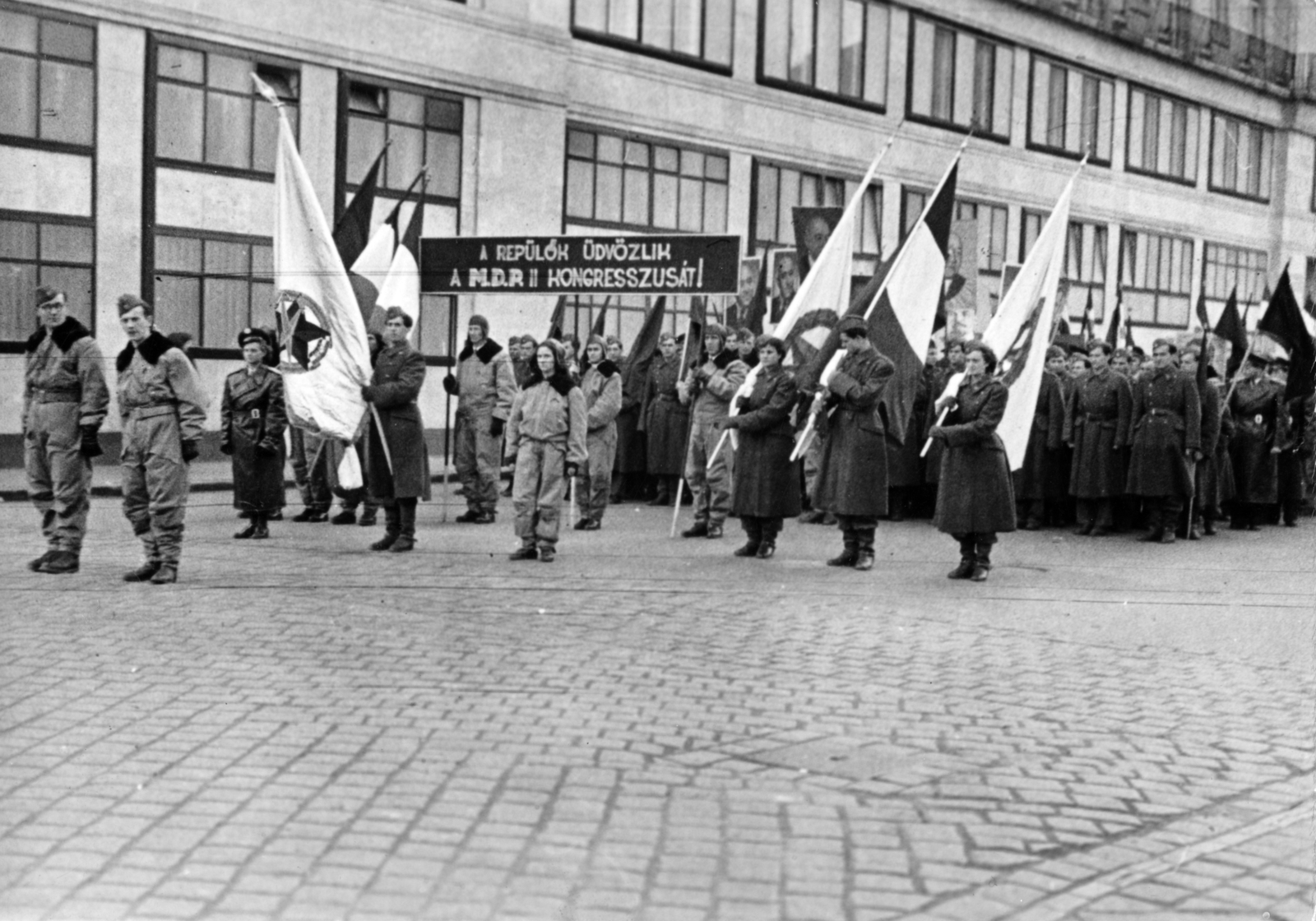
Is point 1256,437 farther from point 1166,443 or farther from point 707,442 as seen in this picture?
point 707,442

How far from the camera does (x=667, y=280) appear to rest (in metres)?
14.4

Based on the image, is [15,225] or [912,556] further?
[15,225]

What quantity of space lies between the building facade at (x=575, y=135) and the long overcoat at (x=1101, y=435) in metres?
1.29

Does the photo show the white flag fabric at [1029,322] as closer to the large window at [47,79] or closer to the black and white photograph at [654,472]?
the black and white photograph at [654,472]

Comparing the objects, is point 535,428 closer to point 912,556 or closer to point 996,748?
point 912,556

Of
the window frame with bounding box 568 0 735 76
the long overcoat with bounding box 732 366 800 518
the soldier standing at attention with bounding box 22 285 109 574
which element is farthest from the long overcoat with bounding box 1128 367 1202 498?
the window frame with bounding box 568 0 735 76

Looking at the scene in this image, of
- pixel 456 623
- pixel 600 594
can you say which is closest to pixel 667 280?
pixel 600 594

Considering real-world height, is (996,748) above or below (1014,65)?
below

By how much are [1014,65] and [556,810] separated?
547 inches

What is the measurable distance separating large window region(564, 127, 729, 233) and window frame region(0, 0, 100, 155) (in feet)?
27.9

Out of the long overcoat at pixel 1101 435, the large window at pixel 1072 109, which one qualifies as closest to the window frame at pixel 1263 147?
the large window at pixel 1072 109

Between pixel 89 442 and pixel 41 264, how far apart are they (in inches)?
338

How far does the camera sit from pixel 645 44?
24906 mm

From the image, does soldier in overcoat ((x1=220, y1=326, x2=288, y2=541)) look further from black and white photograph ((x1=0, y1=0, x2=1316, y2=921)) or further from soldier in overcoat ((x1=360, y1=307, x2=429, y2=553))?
soldier in overcoat ((x1=360, y1=307, x2=429, y2=553))
